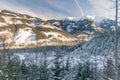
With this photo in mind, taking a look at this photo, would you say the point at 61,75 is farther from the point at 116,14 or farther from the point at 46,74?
the point at 116,14

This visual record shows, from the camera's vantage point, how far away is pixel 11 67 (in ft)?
176

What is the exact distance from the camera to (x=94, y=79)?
71.1 m

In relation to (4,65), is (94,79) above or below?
below

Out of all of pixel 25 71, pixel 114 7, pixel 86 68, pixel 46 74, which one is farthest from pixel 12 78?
pixel 25 71

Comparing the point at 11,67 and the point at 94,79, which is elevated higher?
the point at 11,67

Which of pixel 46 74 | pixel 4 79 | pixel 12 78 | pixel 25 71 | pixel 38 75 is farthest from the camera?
pixel 25 71

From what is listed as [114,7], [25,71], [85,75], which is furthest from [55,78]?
[114,7]

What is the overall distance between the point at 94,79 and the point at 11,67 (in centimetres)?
2319

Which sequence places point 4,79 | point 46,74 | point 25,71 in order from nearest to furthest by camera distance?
point 4,79 → point 46,74 → point 25,71

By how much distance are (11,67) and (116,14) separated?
32.4 m

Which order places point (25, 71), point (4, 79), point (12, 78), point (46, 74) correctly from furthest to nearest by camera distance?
1. point (25, 71)
2. point (46, 74)
3. point (12, 78)
4. point (4, 79)

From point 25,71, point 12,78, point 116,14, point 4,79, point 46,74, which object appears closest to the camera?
point 116,14

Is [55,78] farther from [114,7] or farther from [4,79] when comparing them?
[114,7]

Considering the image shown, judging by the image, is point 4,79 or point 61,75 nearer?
point 4,79
